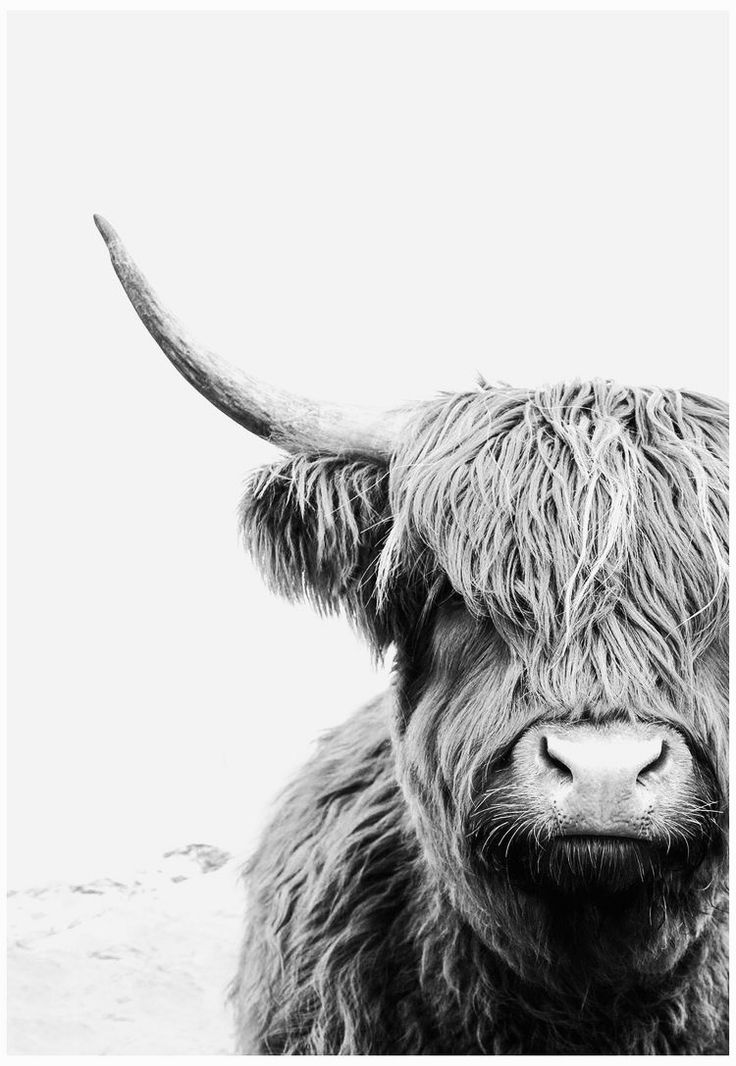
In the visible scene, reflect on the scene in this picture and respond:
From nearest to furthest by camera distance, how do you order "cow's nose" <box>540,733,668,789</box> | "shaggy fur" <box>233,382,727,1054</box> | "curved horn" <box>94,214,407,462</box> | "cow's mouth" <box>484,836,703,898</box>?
"cow's nose" <box>540,733,668,789</box>
"cow's mouth" <box>484,836,703,898</box>
"shaggy fur" <box>233,382,727,1054</box>
"curved horn" <box>94,214,407,462</box>

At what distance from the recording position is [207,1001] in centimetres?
460

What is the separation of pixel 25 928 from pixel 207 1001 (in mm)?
984

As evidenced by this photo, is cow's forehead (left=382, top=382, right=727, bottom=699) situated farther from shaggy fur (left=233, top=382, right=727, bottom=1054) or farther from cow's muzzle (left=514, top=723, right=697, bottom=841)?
cow's muzzle (left=514, top=723, right=697, bottom=841)

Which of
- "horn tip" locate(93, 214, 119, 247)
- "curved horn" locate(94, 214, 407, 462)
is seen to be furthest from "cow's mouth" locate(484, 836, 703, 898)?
"horn tip" locate(93, 214, 119, 247)

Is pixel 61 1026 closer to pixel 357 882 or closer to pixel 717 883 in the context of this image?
pixel 357 882

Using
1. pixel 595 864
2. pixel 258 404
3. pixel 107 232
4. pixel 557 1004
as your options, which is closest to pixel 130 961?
pixel 557 1004

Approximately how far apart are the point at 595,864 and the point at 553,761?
220 mm

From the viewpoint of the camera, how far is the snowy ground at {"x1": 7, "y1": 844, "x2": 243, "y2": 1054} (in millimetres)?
4258

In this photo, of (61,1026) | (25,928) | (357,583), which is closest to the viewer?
(357,583)

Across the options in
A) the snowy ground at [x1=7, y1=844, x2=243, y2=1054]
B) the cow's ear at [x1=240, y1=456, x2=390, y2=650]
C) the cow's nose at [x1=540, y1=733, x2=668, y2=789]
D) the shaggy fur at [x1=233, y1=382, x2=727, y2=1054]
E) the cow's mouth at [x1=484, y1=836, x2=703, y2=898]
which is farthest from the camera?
the snowy ground at [x1=7, y1=844, x2=243, y2=1054]

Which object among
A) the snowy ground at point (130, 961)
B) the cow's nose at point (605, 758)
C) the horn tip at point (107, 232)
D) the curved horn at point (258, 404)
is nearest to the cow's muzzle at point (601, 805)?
the cow's nose at point (605, 758)

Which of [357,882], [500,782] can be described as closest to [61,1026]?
[357,882]

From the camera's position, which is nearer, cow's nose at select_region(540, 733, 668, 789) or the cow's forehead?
cow's nose at select_region(540, 733, 668, 789)

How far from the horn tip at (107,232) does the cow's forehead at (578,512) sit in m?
0.80
